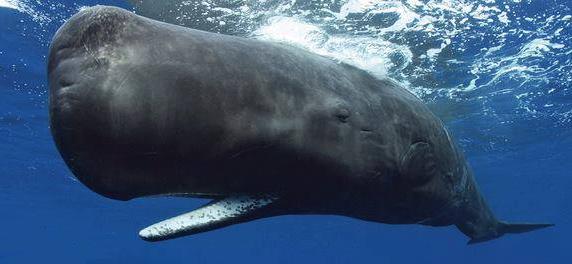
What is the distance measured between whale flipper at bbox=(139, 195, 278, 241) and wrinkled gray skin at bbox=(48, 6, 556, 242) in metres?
0.08

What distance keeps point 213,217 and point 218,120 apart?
0.62 m

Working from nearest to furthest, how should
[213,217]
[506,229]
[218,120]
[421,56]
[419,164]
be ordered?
[218,120] → [213,217] → [419,164] → [506,229] → [421,56]

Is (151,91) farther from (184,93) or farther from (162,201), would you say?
(162,201)

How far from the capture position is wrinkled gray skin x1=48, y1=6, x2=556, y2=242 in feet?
8.46

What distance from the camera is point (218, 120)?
2947 millimetres

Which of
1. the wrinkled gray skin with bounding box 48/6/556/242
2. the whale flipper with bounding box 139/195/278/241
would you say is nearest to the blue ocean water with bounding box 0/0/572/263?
the wrinkled gray skin with bounding box 48/6/556/242

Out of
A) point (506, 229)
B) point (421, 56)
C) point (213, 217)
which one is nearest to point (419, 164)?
point (213, 217)

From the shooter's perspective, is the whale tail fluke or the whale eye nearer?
the whale eye

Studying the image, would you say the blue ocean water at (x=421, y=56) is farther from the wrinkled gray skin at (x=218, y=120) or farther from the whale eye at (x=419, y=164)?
the wrinkled gray skin at (x=218, y=120)

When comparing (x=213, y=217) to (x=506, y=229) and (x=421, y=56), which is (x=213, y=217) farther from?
(x=421, y=56)

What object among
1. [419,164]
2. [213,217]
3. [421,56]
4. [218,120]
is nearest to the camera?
[218,120]

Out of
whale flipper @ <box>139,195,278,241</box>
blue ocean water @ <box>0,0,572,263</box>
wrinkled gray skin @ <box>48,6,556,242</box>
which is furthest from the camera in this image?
blue ocean water @ <box>0,0,572,263</box>

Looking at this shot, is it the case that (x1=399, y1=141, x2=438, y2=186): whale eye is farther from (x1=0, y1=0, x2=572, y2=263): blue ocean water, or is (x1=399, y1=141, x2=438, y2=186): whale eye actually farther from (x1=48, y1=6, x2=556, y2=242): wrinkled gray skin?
(x1=0, y1=0, x2=572, y2=263): blue ocean water

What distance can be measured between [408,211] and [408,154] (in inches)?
35.7
